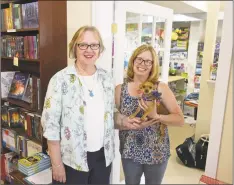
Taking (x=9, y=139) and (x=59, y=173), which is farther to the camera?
(x=59, y=173)

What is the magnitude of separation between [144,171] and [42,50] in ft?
2.89

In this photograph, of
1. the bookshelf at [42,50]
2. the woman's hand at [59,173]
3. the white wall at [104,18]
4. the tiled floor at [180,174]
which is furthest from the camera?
the white wall at [104,18]

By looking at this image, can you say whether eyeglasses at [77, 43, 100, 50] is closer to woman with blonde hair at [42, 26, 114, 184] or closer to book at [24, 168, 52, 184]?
woman with blonde hair at [42, 26, 114, 184]

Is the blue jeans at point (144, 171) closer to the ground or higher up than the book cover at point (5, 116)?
closer to the ground

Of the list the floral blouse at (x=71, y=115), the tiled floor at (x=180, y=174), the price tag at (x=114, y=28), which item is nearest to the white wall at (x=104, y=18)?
the price tag at (x=114, y=28)

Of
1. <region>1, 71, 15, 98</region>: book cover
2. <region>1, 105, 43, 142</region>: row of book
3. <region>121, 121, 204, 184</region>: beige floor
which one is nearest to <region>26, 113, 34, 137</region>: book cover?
<region>1, 105, 43, 142</region>: row of book

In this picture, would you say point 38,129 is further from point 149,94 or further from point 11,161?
point 149,94

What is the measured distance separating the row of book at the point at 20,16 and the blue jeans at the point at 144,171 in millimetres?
826

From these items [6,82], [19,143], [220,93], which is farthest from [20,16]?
[220,93]

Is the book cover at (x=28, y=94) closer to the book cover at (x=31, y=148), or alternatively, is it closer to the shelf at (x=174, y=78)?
the book cover at (x=31, y=148)

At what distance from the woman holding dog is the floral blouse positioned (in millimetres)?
70

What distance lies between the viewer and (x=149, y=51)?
713mm

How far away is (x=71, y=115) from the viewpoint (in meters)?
0.86

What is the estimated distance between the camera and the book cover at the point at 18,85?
0.81 m
